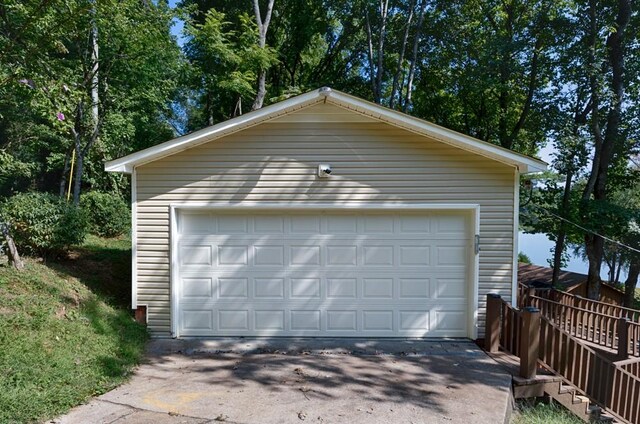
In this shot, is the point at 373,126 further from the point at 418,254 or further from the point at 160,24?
the point at 160,24

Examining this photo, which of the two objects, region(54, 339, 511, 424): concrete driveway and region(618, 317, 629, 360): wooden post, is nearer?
region(54, 339, 511, 424): concrete driveway

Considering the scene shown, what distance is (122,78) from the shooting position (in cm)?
1012

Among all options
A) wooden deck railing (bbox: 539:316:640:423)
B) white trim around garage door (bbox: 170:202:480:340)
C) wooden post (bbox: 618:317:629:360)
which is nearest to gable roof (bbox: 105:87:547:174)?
white trim around garage door (bbox: 170:202:480:340)

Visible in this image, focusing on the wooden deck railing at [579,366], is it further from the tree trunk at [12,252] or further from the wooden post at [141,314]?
the tree trunk at [12,252]

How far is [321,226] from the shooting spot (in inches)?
247

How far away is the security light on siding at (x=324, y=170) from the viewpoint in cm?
604

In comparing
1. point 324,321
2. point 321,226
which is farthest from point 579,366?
point 321,226

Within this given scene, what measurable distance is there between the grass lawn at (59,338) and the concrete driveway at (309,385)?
245 millimetres

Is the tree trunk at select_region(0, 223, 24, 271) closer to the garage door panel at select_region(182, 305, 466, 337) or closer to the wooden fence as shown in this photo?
the garage door panel at select_region(182, 305, 466, 337)

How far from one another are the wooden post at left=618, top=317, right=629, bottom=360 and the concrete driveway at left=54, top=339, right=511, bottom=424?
2636mm

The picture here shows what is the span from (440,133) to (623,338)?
177 inches

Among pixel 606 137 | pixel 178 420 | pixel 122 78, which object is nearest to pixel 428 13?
pixel 606 137

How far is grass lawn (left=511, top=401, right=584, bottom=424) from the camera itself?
14.5ft

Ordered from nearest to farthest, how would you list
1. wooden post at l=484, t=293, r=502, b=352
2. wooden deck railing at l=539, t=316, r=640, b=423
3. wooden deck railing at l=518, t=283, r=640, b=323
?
wooden deck railing at l=539, t=316, r=640, b=423 → wooden post at l=484, t=293, r=502, b=352 → wooden deck railing at l=518, t=283, r=640, b=323
